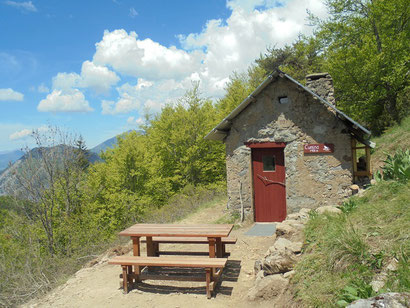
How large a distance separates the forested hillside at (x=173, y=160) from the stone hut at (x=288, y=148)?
606 centimetres

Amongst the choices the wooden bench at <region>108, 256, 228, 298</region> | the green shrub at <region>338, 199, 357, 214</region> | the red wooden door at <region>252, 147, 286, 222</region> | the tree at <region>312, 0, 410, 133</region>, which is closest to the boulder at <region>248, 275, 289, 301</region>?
the wooden bench at <region>108, 256, 228, 298</region>

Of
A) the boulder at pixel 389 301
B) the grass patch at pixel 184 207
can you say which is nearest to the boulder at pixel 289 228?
the boulder at pixel 389 301

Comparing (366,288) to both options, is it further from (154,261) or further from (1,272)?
(1,272)

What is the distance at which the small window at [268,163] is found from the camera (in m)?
9.44

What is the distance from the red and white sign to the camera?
27.8 ft

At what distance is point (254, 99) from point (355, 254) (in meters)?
6.08

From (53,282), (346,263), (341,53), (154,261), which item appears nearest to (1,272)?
(53,282)

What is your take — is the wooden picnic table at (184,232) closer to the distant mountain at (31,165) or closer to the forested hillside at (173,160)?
the forested hillside at (173,160)

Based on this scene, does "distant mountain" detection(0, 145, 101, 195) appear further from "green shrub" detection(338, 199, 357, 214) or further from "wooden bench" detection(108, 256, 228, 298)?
"green shrub" detection(338, 199, 357, 214)

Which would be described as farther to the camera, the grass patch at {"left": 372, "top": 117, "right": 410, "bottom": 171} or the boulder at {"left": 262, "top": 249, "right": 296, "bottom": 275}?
the grass patch at {"left": 372, "top": 117, "right": 410, "bottom": 171}

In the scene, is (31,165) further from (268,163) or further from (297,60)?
(297,60)

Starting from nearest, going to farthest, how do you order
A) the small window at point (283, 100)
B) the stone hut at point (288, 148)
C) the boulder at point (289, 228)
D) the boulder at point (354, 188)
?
the boulder at point (289, 228), the boulder at point (354, 188), the stone hut at point (288, 148), the small window at point (283, 100)

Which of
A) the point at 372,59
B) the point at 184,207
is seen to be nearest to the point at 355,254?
the point at 184,207

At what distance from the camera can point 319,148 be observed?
8.57m
